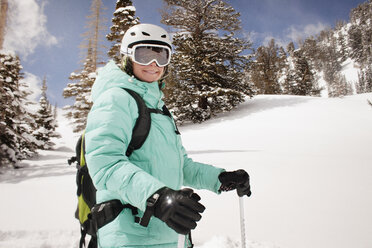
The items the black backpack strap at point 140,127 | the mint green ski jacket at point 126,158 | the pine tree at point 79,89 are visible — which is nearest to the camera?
the mint green ski jacket at point 126,158

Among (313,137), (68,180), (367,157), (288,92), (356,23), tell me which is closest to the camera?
(68,180)

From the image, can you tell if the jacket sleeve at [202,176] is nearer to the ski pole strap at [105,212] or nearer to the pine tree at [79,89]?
the ski pole strap at [105,212]

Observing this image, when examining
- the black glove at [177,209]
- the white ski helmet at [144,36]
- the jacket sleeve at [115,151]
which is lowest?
the black glove at [177,209]

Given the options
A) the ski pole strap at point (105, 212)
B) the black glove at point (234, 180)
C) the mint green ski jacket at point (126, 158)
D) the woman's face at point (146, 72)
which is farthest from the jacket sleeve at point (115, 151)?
the black glove at point (234, 180)

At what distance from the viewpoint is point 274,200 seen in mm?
4719

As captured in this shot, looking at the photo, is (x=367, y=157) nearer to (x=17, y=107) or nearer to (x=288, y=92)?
(x=17, y=107)

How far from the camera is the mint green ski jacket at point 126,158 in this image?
3.57 ft

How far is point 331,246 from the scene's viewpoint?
337cm

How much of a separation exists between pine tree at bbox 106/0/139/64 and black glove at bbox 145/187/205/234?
14.9 m

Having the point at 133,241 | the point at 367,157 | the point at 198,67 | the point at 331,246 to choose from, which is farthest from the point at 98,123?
the point at 198,67

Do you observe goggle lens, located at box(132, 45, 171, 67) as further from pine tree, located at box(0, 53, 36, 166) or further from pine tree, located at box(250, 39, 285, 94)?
pine tree, located at box(250, 39, 285, 94)

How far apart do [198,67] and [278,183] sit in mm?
13000

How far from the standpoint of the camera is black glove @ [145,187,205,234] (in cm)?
98

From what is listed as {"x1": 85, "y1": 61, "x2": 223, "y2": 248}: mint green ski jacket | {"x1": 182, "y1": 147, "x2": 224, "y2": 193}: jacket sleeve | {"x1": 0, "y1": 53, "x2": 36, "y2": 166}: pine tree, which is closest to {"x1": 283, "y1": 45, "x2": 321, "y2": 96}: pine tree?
{"x1": 0, "y1": 53, "x2": 36, "y2": 166}: pine tree
